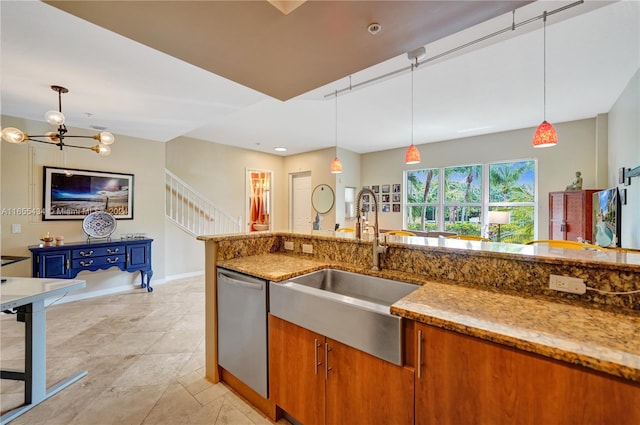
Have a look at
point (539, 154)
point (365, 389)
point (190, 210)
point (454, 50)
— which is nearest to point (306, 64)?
point (454, 50)

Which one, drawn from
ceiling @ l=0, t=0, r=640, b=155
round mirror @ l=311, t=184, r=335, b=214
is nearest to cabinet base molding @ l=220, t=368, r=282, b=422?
ceiling @ l=0, t=0, r=640, b=155

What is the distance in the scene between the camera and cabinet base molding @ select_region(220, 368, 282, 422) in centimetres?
169

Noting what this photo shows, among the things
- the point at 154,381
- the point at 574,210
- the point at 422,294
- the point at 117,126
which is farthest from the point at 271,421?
the point at 574,210

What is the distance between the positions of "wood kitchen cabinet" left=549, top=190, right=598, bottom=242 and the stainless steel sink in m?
3.98

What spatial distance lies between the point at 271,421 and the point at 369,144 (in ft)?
17.8

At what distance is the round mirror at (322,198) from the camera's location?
20.6ft

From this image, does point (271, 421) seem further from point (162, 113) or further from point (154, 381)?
point (162, 113)

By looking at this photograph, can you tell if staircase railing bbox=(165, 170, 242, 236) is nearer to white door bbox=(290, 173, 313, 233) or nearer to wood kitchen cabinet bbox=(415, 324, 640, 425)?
white door bbox=(290, 173, 313, 233)

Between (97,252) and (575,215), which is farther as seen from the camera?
(575,215)

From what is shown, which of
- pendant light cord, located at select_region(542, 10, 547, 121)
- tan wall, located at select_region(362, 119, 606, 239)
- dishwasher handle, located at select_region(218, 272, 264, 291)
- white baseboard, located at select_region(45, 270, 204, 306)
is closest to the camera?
dishwasher handle, located at select_region(218, 272, 264, 291)

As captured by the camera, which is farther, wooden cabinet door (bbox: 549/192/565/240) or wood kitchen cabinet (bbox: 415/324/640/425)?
wooden cabinet door (bbox: 549/192/565/240)

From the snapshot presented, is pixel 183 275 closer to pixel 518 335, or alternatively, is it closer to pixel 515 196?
pixel 518 335

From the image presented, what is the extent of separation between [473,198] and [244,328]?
17.8 ft

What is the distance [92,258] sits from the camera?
3678 mm
